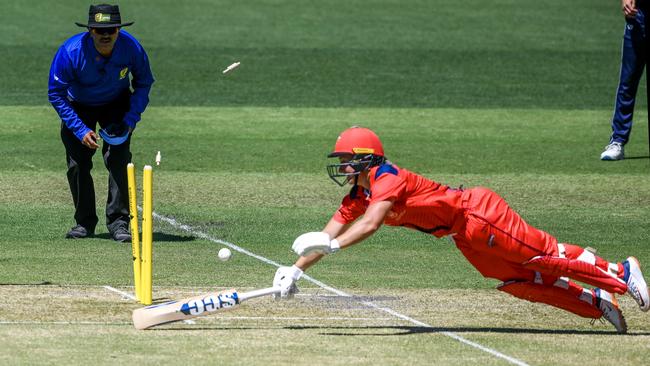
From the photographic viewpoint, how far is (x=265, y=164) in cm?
1859

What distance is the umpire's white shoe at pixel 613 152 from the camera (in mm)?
19312

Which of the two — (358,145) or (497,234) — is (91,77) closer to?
(358,145)

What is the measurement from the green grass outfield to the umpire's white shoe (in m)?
0.46

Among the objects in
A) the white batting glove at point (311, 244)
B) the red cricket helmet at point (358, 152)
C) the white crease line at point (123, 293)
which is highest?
the red cricket helmet at point (358, 152)

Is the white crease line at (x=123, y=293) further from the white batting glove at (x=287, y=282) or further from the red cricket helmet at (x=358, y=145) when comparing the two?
the red cricket helmet at (x=358, y=145)

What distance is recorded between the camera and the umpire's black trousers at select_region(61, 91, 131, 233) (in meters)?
13.6

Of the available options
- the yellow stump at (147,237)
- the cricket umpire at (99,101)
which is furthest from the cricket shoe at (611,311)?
the cricket umpire at (99,101)

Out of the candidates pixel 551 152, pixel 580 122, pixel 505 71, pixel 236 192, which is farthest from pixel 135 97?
Answer: pixel 505 71

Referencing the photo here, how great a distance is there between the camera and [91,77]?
13.2 m

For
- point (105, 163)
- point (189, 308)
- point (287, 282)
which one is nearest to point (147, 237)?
point (189, 308)

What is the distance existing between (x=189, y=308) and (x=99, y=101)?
14.4 ft

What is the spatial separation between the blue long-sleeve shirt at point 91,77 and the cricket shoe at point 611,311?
5.45 meters

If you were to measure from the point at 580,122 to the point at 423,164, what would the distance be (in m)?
4.86

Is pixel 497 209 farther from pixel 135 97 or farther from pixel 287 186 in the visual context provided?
pixel 287 186
